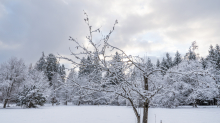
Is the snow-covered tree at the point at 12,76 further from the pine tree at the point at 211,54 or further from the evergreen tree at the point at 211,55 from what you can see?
the pine tree at the point at 211,54

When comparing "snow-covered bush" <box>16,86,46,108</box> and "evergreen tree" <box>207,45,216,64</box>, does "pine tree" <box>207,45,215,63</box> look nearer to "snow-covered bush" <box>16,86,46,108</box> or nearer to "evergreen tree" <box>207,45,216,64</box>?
"evergreen tree" <box>207,45,216,64</box>

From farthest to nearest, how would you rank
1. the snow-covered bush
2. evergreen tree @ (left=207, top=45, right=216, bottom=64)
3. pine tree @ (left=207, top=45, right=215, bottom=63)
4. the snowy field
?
pine tree @ (left=207, top=45, right=215, bottom=63) → evergreen tree @ (left=207, top=45, right=216, bottom=64) → the snow-covered bush → the snowy field

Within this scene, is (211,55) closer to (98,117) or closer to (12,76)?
(98,117)

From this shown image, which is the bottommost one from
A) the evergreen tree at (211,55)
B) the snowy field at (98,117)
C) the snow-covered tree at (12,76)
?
the snowy field at (98,117)

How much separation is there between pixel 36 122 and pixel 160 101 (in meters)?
22.7

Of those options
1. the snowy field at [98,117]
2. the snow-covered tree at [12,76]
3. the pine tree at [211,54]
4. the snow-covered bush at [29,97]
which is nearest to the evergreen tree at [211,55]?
the pine tree at [211,54]

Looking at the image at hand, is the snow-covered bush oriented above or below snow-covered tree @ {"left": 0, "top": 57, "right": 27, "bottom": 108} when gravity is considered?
below

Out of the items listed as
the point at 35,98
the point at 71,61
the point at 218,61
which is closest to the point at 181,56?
the point at 218,61

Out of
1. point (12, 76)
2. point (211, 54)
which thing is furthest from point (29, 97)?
point (211, 54)

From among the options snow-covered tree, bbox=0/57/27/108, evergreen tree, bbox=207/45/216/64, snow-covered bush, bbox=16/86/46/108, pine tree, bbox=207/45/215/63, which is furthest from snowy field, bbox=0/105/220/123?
pine tree, bbox=207/45/215/63

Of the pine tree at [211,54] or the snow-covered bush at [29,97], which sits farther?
the pine tree at [211,54]

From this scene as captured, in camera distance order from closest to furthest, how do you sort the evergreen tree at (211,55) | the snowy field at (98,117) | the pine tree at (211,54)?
1. the snowy field at (98,117)
2. the evergreen tree at (211,55)
3. the pine tree at (211,54)

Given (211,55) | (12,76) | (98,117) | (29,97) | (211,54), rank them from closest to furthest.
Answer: (98,117)
(29,97)
(12,76)
(211,55)
(211,54)

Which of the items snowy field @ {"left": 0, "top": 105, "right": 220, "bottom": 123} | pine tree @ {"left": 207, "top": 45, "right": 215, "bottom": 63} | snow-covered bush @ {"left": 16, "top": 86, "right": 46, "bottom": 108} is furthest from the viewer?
pine tree @ {"left": 207, "top": 45, "right": 215, "bottom": 63}
